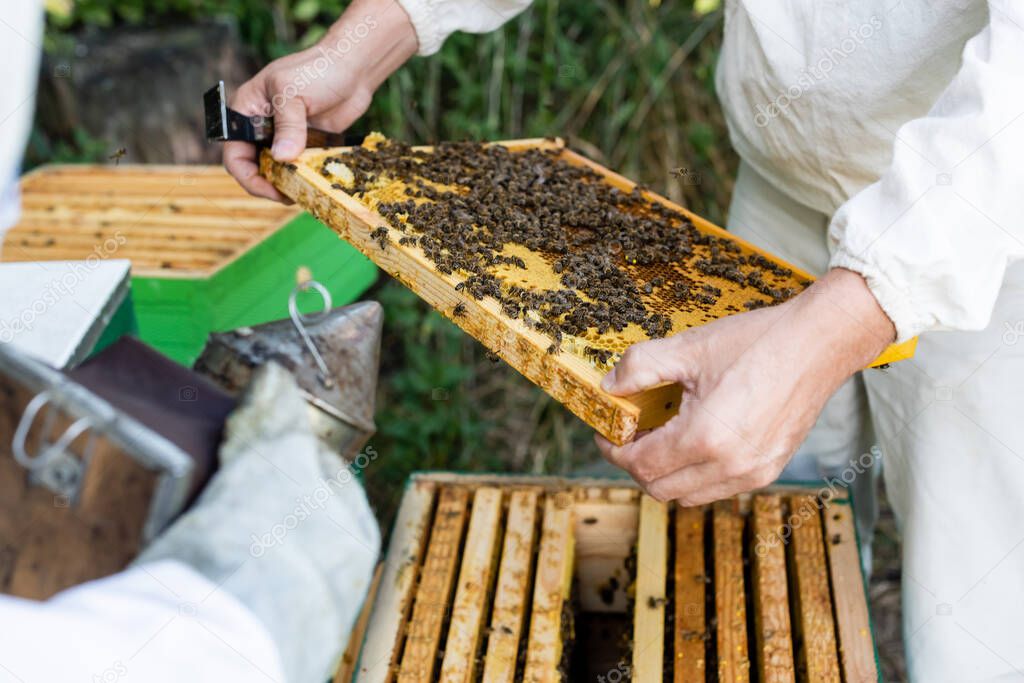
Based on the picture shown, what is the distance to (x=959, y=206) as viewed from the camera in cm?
164

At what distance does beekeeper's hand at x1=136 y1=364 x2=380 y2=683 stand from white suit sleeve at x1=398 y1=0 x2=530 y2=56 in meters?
1.71

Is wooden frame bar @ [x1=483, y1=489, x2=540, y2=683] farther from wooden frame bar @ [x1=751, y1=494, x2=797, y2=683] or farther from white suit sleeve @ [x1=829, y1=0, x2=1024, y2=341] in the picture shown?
white suit sleeve @ [x1=829, y1=0, x2=1024, y2=341]

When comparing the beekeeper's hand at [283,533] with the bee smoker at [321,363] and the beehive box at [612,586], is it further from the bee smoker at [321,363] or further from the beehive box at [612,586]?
the beehive box at [612,586]

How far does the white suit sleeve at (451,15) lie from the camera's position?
2668 millimetres

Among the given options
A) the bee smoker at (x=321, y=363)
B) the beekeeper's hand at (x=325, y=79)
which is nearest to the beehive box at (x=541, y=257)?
the beekeeper's hand at (x=325, y=79)

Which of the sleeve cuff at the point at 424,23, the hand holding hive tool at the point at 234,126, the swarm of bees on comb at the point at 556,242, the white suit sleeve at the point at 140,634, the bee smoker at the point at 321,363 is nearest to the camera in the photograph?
the white suit sleeve at the point at 140,634

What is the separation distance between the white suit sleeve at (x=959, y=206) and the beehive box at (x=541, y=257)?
0.70 ft

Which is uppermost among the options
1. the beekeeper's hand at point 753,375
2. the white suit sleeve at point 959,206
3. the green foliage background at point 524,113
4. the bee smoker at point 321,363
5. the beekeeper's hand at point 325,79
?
the green foliage background at point 524,113

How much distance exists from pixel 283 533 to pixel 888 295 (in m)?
1.17

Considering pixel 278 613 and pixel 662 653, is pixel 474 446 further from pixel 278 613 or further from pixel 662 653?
pixel 278 613

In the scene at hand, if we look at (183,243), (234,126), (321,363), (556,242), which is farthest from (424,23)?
(321,363)

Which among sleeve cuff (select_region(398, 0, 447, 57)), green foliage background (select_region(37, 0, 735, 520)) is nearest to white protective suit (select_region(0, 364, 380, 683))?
sleeve cuff (select_region(398, 0, 447, 57))

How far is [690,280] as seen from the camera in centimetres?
215

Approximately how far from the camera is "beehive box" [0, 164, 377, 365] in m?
2.97
